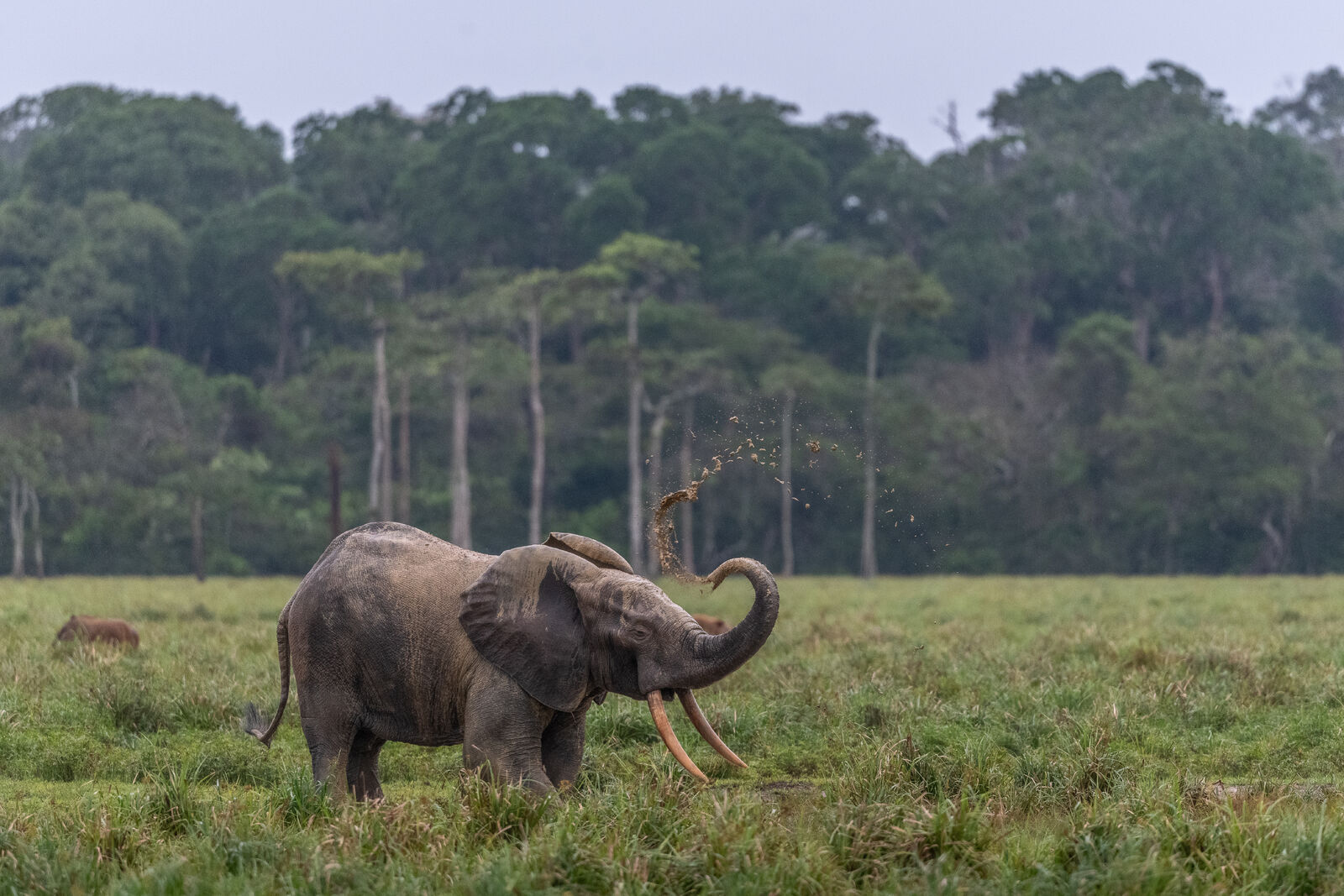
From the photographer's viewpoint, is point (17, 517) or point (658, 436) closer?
point (17, 517)

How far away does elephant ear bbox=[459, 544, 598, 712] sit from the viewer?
700 centimetres

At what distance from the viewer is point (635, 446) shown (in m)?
50.5

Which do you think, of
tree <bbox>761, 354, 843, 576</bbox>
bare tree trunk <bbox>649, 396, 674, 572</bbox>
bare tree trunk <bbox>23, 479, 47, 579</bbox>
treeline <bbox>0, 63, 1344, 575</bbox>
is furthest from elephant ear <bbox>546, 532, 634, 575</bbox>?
tree <bbox>761, 354, 843, 576</bbox>

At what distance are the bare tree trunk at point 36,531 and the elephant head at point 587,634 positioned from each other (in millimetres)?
41106

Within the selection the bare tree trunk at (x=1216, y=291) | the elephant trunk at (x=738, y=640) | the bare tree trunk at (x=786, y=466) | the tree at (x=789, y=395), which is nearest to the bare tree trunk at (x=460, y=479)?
the tree at (x=789, y=395)

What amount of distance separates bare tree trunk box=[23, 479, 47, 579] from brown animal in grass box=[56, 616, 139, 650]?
32.4 meters

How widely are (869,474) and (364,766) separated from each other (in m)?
44.1

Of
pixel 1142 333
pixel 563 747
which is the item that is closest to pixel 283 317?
pixel 1142 333

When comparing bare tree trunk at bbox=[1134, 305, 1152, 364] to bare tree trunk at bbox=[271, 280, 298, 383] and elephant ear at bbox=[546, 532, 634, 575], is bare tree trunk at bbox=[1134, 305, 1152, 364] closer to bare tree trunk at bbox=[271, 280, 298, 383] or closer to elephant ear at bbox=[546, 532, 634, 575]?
bare tree trunk at bbox=[271, 280, 298, 383]

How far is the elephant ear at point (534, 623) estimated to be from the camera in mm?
7000

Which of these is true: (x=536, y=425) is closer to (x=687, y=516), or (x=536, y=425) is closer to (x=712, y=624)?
(x=687, y=516)

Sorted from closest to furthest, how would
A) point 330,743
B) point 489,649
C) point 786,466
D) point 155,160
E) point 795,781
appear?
point 489,649 < point 330,743 < point 795,781 < point 786,466 < point 155,160

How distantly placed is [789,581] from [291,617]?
34.0 m

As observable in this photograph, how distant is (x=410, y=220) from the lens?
66.9m
